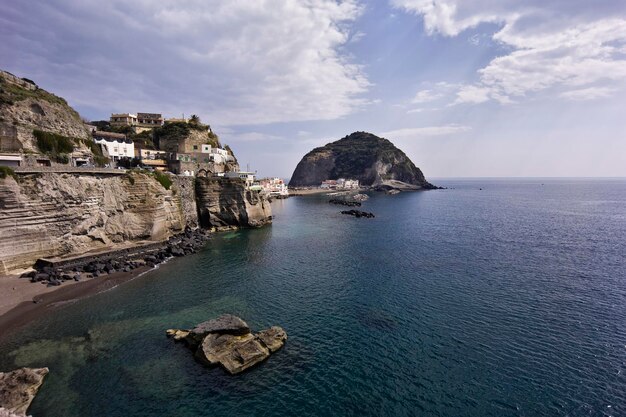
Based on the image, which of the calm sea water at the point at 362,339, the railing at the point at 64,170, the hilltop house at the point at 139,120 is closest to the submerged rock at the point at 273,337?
the calm sea water at the point at 362,339

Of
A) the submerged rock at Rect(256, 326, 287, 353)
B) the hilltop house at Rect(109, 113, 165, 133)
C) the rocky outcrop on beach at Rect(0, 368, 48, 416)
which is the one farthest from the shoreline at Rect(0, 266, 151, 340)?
the hilltop house at Rect(109, 113, 165, 133)

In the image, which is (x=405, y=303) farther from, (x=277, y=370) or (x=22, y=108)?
(x=22, y=108)

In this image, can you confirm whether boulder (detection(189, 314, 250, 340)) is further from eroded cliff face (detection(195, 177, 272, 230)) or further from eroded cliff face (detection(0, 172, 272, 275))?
eroded cliff face (detection(195, 177, 272, 230))

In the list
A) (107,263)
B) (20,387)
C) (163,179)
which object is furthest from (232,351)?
(163,179)

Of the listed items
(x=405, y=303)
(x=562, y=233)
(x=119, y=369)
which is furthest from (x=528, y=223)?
(x=119, y=369)

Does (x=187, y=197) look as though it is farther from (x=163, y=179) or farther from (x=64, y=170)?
(x=64, y=170)

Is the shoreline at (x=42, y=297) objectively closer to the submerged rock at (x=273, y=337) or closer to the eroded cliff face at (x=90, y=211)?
the eroded cliff face at (x=90, y=211)
